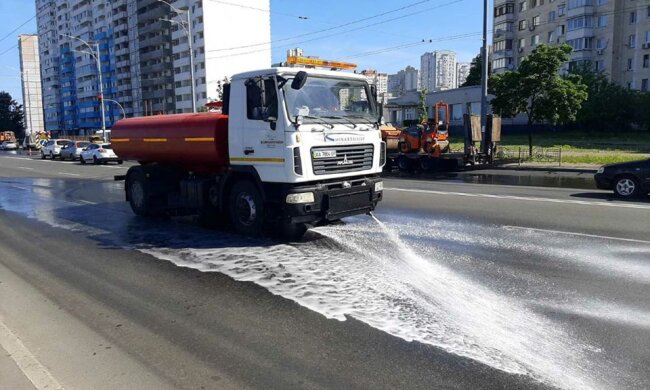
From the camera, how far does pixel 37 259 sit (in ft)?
26.7

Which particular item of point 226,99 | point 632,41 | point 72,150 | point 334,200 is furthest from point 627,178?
point 632,41

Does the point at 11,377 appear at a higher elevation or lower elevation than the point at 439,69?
lower

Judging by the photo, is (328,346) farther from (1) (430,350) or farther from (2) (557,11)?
(2) (557,11)

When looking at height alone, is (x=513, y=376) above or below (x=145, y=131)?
below

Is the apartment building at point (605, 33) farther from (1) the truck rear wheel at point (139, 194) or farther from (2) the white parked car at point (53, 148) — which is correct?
(1) the truck rear wheel at point (139, 194)

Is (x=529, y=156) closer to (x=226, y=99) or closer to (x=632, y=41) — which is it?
(x=226, y=99)

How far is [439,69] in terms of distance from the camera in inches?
4938

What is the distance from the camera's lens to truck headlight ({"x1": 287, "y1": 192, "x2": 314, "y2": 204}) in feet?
26.9

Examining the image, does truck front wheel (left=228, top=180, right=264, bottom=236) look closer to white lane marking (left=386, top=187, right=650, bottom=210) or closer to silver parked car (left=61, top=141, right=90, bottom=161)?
white lane marking (left=386, top=187, right=650, bottom=210)

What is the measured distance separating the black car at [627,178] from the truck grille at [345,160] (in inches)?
323

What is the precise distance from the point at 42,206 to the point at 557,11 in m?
70.9

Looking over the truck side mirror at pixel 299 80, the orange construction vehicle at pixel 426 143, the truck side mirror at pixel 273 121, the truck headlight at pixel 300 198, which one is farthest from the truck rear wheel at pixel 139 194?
the orange construction vehicle at pixel 426 143

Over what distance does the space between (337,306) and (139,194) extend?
7708mm

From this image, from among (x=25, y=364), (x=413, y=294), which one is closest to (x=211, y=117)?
(x=413, y=294)
